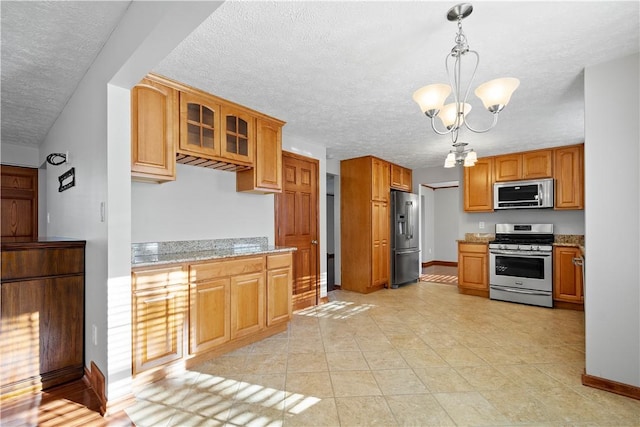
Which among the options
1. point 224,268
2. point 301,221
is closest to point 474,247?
point 301,221

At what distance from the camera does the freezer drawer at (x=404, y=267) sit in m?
5.55

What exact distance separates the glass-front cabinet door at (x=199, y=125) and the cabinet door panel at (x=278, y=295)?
1340mm

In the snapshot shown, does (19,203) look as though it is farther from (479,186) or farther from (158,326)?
(479,186)

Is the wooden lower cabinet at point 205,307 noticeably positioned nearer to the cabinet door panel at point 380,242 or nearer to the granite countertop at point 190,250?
the granite countertop at point 190,250

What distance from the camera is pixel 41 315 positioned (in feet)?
7.52

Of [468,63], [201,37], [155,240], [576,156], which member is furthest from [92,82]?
[576,156]

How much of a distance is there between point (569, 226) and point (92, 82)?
6139 mm

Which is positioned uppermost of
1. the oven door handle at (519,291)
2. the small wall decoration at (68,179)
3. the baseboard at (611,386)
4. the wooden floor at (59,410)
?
the small wall decoration at (68,179)

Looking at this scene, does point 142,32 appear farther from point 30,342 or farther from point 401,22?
point 30,342

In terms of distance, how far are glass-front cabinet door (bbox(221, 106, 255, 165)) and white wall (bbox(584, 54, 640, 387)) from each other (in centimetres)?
277

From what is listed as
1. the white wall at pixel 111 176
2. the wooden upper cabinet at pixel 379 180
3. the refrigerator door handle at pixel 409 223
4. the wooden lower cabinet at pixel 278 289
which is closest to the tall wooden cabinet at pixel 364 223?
the wooden upper cabinet at pixel 379 180

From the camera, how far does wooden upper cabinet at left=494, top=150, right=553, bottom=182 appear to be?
4727mm

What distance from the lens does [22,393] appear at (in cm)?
219

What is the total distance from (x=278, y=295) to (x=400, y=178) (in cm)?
375
